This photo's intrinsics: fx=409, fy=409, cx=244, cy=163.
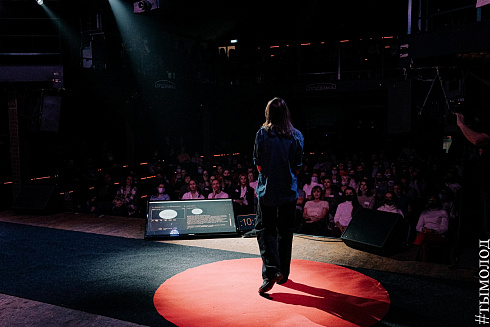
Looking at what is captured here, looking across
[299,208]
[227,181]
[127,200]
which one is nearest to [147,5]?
[127,200]

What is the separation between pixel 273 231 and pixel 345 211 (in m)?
3.28

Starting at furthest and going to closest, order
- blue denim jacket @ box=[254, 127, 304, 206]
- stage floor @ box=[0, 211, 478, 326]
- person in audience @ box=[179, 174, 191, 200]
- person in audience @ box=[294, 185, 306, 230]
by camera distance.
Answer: person in audience @ box=[179, 174, 191, 200], person in audience @ box=[294, 185, 306, 230], blue denim jacket @ box=[254, 127, 304, 206], stage floor @ box=[0, 211, 478, 326]

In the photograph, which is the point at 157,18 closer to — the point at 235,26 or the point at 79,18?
the point at 235,26

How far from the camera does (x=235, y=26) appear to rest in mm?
17578

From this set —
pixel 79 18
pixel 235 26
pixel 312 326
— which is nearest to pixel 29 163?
pixel 79 18

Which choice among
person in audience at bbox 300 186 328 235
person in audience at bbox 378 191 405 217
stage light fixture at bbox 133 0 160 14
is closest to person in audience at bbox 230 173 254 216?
person in audience at bbox 300 186 328 235

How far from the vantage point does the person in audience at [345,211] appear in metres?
6.19

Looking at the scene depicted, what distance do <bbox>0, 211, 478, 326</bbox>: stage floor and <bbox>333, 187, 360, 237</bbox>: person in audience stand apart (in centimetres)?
120

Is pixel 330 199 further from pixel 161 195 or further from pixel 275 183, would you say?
pixel 275 183

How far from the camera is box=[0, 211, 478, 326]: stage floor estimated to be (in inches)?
119

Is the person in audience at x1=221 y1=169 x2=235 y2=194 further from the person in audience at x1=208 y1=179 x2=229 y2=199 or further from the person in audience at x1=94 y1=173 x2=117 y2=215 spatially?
the person in audience at x1=94 y1=173 x2=117 y2=215

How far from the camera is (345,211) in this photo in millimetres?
6266

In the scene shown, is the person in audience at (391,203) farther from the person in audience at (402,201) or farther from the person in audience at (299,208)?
the person in audience at (299,208)

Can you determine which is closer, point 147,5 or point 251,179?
point 147,5
